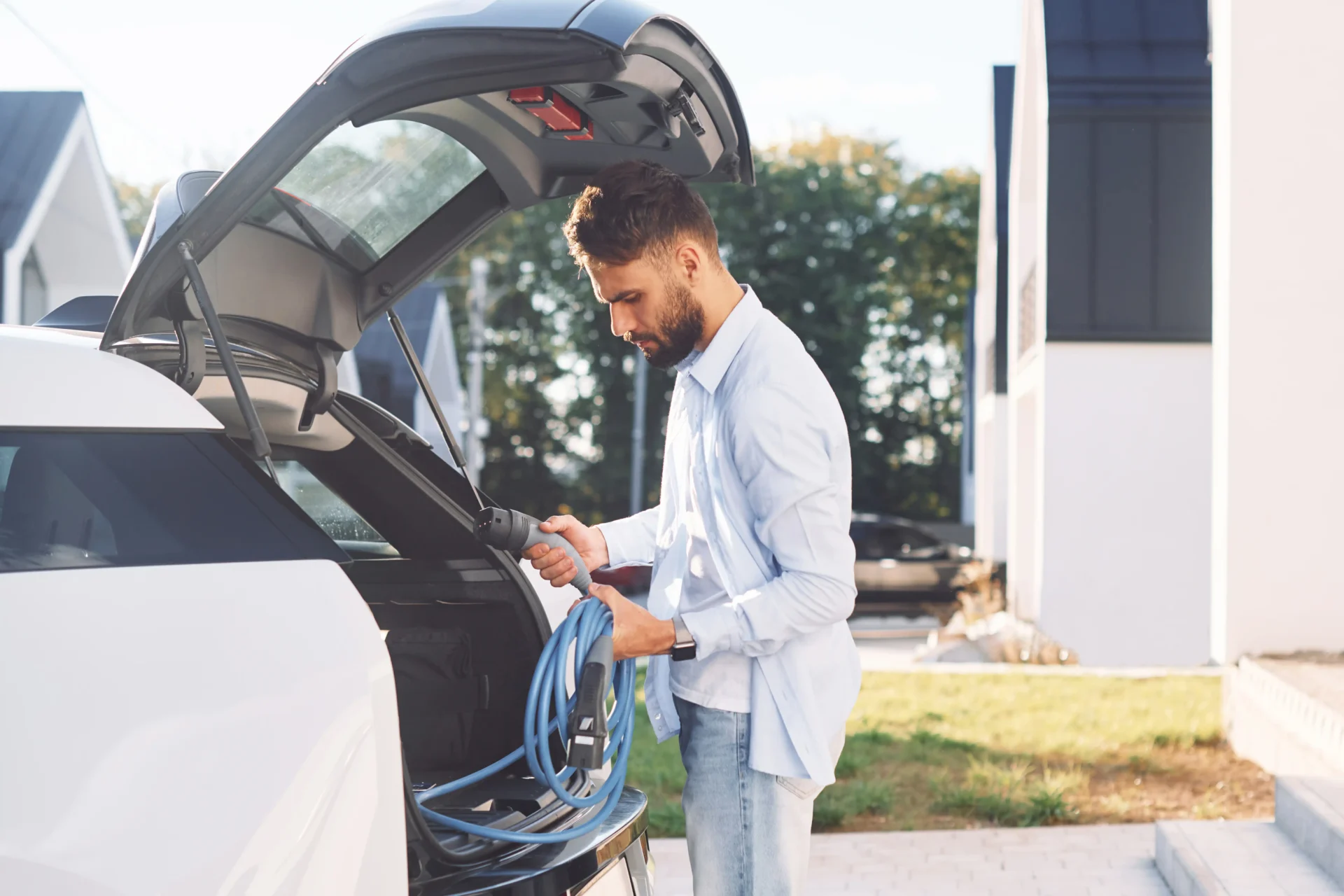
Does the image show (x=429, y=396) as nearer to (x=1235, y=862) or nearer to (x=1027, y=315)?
(x=1235, y=862)

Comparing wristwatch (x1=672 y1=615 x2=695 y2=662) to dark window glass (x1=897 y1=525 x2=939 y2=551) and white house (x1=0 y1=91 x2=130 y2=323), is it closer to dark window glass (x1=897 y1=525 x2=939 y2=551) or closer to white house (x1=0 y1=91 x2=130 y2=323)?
white house (x1=0 y1=91 x2=130 y2=323)

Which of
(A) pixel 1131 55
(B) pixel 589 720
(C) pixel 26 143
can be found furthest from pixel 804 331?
(B) pixel 589 720

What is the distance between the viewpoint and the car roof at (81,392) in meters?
1.76

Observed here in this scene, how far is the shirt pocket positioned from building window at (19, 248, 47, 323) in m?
14.6

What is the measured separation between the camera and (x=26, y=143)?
14.3m

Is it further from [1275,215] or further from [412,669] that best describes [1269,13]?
[412,669]

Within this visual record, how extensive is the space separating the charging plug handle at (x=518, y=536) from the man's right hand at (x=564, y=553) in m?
0.01

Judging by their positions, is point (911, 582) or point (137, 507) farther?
point (911, 582)

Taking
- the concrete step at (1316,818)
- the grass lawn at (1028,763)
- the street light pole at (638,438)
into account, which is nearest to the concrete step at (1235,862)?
the concrete step at (1316,818)

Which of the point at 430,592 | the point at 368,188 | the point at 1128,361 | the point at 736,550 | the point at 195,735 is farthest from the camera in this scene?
the point at 1128,361

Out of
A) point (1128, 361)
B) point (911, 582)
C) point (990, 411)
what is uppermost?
point (1128, 361)

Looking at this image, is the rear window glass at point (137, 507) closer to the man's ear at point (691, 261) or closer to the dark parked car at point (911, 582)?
the man's ear at point (691, 261)

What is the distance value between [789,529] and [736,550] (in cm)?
14

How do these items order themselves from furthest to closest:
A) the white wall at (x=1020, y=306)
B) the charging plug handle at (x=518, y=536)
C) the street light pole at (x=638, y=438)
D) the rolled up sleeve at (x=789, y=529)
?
the street light pole at (x=638, y=438) < the white wall at (x=1020, y=306) < the charging plug handle at (x=518, y=536) < the rolled up sleeve at (x=789, y=529)
